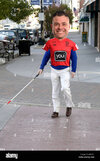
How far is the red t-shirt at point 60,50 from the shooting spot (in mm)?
6488

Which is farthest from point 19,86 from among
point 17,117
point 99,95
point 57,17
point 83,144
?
point 83,144

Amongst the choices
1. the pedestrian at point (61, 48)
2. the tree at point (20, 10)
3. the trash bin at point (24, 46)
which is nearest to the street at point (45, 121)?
the pedestrian at point (61, 48)

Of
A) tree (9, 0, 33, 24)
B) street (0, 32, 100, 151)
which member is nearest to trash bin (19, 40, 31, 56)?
street (0, 32, 100, 151)

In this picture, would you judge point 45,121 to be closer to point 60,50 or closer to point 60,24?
point 60,50

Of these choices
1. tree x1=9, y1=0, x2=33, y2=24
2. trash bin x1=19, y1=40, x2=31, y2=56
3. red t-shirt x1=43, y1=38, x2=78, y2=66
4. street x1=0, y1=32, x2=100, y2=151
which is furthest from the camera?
tree x1=9, y1=0, x2=33, y2=24

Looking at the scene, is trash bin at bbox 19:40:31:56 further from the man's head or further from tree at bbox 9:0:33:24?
tree at bbox 9:0:33:24

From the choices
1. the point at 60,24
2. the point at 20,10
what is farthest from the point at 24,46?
the point at 20,10

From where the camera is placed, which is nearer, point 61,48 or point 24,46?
point 61,48

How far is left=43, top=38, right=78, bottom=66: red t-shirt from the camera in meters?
6.49

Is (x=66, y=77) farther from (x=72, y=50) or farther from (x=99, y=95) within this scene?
(x=99, y=95)

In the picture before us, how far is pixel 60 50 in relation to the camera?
21.3ft

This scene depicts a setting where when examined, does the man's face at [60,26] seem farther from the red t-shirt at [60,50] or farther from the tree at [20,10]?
the tree at [20,10]

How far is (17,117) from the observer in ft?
22.9
